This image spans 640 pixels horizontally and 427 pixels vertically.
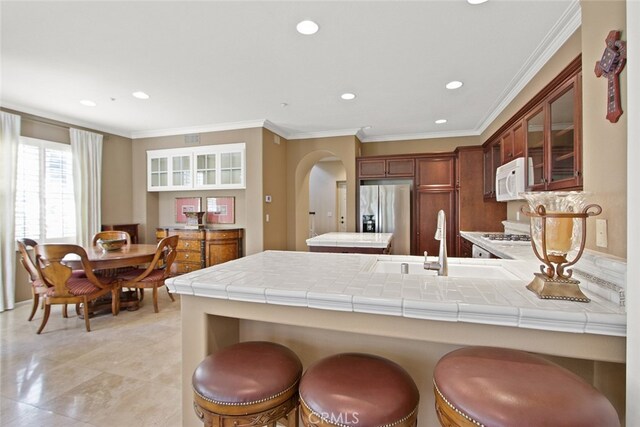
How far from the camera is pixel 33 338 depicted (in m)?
2.62

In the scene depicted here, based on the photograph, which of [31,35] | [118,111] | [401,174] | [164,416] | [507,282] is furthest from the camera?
[401,174]

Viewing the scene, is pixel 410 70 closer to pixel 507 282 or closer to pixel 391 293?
pixel 507 282

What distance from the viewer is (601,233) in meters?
1.09

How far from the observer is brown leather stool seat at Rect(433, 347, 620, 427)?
66 cm

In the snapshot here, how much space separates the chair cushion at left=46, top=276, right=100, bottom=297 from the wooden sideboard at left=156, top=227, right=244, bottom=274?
1.53 metres

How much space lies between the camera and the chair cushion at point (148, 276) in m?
3.22

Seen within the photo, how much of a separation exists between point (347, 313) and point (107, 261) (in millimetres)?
2886

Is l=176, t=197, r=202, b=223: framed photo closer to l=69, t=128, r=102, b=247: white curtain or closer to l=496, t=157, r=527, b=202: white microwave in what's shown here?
l=69, t=128, r=102, b=247: white curtain

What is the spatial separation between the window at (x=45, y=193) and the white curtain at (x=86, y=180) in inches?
2.9

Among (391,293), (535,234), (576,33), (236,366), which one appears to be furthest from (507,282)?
(576,33)

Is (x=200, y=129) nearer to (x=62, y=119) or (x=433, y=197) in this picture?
(x=62, y=119)

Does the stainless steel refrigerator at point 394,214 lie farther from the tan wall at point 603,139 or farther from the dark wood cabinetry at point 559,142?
the tan wall at point 603,139

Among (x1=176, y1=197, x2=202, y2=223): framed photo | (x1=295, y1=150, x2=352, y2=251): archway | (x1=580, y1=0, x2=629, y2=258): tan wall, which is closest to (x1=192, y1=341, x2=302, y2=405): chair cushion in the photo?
(x1=580, y1=0, x2=629, y2=258): tan wall

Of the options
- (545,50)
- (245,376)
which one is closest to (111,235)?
(245,376)
